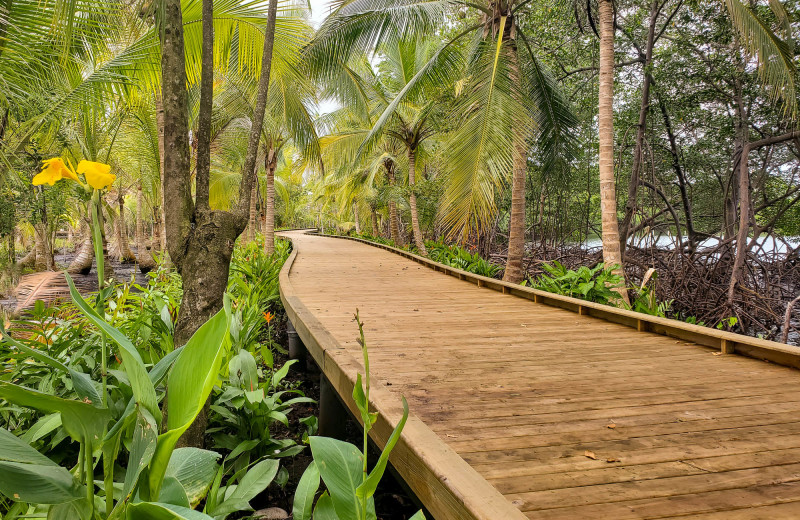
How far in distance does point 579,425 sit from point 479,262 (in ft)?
19.4

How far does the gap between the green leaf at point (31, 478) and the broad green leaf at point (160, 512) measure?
13cm

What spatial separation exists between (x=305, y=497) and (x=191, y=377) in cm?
72

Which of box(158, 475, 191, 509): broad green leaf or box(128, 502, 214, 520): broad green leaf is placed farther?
box(158, 475, 191, 509): broad green leaf

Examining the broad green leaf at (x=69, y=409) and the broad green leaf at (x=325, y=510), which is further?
the broad green leaf at (x=325, y=510)

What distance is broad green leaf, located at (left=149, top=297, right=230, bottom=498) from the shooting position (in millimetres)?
901

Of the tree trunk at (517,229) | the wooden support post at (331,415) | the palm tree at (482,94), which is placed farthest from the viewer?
the tree trunk at (517,229)

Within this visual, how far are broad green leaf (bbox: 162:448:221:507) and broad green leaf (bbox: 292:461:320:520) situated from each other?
0.30 meters

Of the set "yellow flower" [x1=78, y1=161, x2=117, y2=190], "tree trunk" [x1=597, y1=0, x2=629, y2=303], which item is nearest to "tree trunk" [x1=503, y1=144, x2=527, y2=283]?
"tree trunk" [x1=597, y1=0, x2=629, y2=303]

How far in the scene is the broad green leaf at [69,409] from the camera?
0.76 meters

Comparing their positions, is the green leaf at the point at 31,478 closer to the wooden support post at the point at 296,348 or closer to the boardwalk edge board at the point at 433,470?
the boardwalk edge board at the point at 433,470

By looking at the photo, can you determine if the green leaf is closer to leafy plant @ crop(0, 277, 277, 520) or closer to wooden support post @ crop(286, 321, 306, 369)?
leafy plant @ crop(0, 277, 277, 520)

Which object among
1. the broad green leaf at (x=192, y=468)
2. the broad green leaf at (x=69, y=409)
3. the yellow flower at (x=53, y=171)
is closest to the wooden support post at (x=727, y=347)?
the broad green leaf at (x=192, y=468)

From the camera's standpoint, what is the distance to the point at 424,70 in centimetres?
686

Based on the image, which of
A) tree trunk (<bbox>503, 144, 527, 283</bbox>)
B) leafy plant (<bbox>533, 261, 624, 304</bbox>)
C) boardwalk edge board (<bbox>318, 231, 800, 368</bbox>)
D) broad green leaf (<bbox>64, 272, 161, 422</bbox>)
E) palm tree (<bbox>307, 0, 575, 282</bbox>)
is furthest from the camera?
tree trunk (<bbox>503, 144, 527, 283</bbox>)
